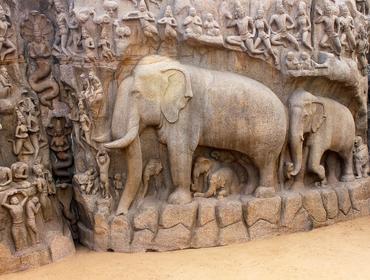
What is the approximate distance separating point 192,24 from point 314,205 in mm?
2692

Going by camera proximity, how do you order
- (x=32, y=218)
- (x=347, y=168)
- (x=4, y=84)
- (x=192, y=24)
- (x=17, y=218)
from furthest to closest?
(x=347, y=168) → (x=192, y=24) → (x=4, y=84) → (x=32, y=218) → (x=17, y=218)

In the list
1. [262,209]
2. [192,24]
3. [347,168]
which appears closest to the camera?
[192,24]

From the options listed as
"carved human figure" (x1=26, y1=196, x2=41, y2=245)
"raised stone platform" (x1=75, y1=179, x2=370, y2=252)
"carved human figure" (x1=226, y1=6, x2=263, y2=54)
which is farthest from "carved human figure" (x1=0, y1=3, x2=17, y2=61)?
"carved human figure" (x1=226, y1=6, x2=263, y2=54)

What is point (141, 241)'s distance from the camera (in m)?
5.88

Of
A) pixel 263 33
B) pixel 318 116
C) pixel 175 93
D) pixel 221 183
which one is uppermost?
pixel 263 33

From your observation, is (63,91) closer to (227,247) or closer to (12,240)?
(12,240)

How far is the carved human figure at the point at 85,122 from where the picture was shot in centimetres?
586

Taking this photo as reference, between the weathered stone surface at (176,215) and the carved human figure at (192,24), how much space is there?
1.94 meters

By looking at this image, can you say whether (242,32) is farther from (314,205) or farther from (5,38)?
(5,38)

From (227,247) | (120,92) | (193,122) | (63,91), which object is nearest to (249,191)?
(227,247)

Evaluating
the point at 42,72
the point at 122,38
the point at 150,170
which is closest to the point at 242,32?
the point at 122,38

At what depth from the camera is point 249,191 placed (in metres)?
6.31

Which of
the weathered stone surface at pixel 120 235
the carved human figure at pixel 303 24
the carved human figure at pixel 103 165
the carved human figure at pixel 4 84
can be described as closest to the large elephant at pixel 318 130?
the carved human figure at pixel 303 24

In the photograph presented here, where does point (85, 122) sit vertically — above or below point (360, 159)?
above
